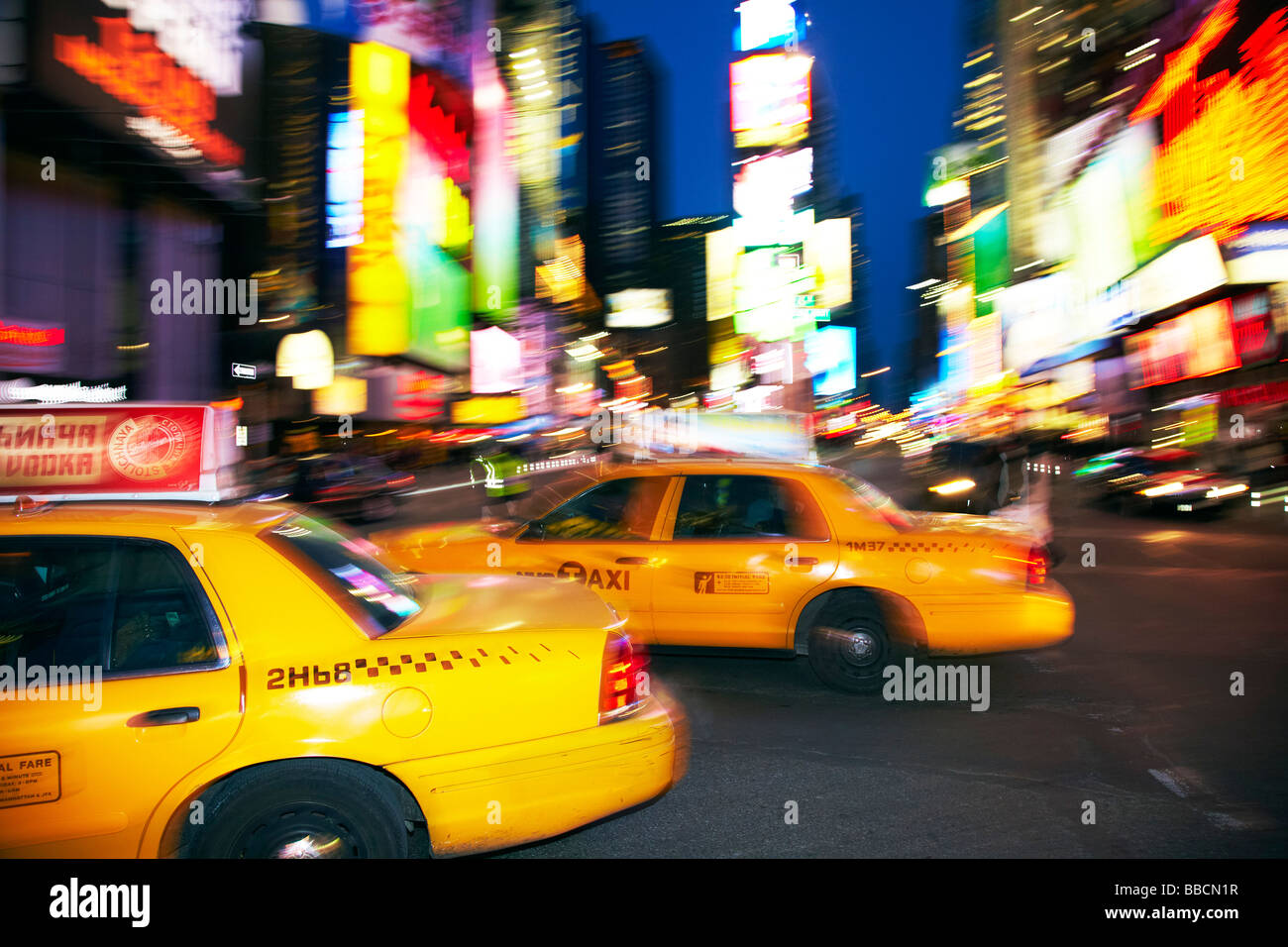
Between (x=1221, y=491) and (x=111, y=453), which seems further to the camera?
(x=1221, y=491)

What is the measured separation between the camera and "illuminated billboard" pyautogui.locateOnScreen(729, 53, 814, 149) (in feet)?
187

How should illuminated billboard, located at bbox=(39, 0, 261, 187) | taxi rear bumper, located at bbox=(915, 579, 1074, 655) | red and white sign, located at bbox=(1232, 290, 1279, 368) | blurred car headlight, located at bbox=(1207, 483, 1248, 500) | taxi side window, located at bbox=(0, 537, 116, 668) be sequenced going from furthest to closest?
1. red and white sign, located at bbox=(1232, 290, 1279, 368)
2. illuminated billboard, located at bbox=(39, 0, 261, 187)
3. blurred car headlight, located at bbox=(1207, 483, 1248, 500)
4. taxi rear bumper, located at bbox=(915, 579, 1074, 655)
5. taxi side window, located at bbox=(0, 537, 116, 668)

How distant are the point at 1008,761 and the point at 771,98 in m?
57.2

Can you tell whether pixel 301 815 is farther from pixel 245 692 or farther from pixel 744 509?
pixel 744 509

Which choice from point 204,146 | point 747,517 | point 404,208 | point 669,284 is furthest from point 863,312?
point 747,517

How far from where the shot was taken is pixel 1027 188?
206ft

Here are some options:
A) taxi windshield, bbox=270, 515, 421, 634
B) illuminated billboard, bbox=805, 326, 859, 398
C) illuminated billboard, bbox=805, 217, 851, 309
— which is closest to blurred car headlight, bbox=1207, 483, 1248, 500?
taxi windshield, bbox=270, 515, 421, 634

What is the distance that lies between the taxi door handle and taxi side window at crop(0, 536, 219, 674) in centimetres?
16

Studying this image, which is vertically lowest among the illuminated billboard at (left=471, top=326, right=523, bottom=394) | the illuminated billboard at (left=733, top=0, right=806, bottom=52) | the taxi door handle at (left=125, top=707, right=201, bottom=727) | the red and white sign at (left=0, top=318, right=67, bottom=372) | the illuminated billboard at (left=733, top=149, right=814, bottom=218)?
the taxi door handle at (left=125, top=707, right=201, bottom=727)

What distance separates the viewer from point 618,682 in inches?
152

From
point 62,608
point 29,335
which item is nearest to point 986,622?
point 62,608

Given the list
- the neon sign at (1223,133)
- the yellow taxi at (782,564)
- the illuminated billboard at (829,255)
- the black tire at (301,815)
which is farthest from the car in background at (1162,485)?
the illuminated billboard at (829,255)

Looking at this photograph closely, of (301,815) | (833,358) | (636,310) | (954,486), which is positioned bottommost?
(301,815)

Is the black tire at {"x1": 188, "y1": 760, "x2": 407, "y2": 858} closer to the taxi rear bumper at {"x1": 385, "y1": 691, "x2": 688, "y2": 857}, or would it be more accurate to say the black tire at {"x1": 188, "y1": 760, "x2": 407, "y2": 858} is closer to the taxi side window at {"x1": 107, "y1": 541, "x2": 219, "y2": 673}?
the taxi rear bumper at {"x1": 385, "y1": 691, "x2": 688, "y2": 857}
